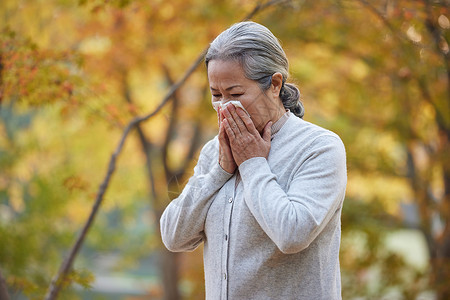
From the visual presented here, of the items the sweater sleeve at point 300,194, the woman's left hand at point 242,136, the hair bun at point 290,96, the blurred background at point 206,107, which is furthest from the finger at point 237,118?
the blurred background at point 206,107

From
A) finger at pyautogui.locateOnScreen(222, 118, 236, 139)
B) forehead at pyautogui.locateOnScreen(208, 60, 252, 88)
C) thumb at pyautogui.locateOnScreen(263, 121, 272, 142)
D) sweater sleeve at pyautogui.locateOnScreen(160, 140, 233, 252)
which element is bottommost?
sweater sleeve at pyautogui.locateOnScreen(160, 140, 233, 252)

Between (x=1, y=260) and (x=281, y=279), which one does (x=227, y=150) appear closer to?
(x=281, y=279)

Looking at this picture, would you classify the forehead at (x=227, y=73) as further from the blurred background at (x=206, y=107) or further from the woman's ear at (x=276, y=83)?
the blurred background at (x=206, y=107)

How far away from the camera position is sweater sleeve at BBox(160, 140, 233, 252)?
5.77ft

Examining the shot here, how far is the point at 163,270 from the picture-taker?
32.2ft

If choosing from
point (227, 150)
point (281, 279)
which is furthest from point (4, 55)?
point (281, 279)

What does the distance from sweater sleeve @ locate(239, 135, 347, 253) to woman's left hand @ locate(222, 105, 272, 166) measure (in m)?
0.03

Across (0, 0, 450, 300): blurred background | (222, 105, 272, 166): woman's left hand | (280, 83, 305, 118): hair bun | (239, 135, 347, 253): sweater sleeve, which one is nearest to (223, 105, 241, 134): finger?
(222, 105, 272, 166): woman's left hand

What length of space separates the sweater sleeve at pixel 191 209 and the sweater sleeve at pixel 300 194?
0.46 ft

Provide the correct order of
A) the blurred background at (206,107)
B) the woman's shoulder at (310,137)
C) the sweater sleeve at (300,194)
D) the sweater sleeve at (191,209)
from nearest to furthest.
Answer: the sweater sleeve at (300,194), the woman's shoulder at (310,137), the sweater sleeve at (191,209), the blurred background at (206,107)

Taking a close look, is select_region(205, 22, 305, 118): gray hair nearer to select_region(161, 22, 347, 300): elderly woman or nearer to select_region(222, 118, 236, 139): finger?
Answer: select_region(161, 22, 347, 300): elderly woman

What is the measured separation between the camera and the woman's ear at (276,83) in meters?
1.71

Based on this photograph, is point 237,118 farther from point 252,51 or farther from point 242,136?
point 252,51

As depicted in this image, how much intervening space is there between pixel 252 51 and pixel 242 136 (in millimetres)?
259
